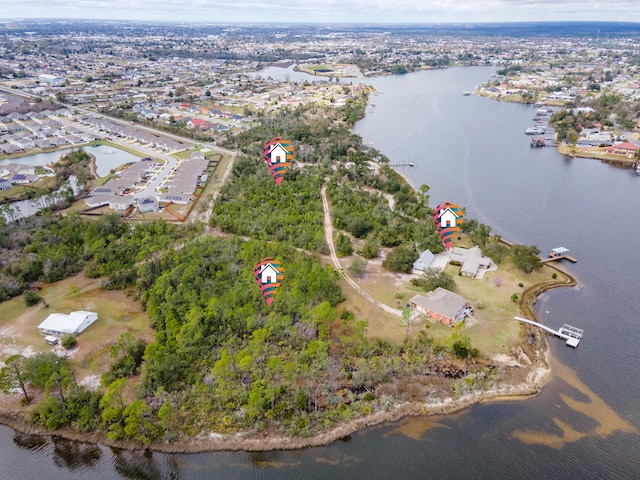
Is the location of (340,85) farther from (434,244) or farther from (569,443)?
(569,443)

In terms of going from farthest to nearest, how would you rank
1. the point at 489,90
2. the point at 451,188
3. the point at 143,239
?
the point at 489,90
the point at 451,188
the point at 143,239

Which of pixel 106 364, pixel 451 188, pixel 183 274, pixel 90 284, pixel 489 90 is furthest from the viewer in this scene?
pixel 489 90

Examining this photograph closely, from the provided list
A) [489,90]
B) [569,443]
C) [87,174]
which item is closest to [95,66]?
[87,174]

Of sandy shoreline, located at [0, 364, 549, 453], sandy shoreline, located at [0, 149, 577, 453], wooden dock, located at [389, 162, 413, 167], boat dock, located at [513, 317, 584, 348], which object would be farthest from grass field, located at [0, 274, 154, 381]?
wooden dock, located at [389, 162, 413, 167]

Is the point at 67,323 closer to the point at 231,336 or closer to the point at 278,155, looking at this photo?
the point at 231,336

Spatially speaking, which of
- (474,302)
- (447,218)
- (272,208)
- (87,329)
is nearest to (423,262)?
(474,302)

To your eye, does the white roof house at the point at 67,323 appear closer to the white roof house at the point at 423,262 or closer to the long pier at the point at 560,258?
the white roof house at the point at 423,262

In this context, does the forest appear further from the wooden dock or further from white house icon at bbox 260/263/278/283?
the wooden dock
